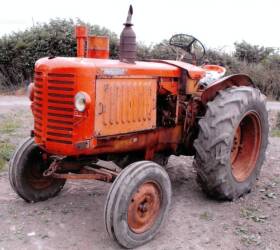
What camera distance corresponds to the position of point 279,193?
571 centimetres

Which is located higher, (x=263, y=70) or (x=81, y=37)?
(x=81, y=37)

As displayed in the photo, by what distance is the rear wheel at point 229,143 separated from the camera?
16.3ft

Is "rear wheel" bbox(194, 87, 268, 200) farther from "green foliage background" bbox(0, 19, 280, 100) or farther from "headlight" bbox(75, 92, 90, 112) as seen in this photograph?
"green foliage background" bbox(0, 19, 280, 100)

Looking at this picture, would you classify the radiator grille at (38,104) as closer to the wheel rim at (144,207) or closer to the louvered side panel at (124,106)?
the louvered side panel at (124,106)

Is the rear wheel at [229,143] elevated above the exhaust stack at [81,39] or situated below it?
below

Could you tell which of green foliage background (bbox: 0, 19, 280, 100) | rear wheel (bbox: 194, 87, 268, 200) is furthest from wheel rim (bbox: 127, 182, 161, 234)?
green foliage background (bbox: 0, 19, 280, 100)

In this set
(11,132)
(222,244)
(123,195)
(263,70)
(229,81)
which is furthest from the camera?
(263,70)

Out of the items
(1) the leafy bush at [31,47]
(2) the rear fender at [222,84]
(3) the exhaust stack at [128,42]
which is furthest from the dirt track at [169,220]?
(1) the leafy bush at [31,47]

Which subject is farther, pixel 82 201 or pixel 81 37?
pixel 82 201

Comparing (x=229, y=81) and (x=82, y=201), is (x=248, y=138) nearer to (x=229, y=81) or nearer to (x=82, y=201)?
(x=229, y=81)

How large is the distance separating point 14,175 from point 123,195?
1537 millimetres

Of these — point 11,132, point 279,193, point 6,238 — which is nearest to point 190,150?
point 279,193

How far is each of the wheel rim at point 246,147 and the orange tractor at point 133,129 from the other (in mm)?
12

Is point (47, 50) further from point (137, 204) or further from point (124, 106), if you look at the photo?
point (137, 204)
